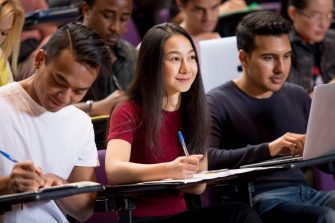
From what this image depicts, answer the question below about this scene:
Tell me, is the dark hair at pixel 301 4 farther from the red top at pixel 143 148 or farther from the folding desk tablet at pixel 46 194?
the folding desk tablet at pixel 46 194

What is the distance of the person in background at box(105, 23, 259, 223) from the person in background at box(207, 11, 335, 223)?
0.24 metres

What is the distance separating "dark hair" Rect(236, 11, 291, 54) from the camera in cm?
361

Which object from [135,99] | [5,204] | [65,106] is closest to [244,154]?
[135,99]

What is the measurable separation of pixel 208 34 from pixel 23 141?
209 centimetres

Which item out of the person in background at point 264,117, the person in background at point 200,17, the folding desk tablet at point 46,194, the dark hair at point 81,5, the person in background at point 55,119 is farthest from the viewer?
the person in background at point 200,17

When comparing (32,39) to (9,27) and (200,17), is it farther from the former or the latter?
(9,27)

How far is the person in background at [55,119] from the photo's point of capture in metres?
2.74

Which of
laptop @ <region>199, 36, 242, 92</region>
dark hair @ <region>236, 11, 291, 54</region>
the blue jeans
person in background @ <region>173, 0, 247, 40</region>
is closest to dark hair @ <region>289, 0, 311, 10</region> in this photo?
person in background @ <region>173, 0, 247, 40</region>

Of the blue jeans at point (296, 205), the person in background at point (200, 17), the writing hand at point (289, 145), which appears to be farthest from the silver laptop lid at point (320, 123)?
the person in background at point (200, 17)

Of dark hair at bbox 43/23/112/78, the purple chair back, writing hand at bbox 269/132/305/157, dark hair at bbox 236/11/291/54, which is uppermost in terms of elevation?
dark hair at bbox 43/23/112/78

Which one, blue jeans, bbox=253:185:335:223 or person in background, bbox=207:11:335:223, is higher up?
person in background, bbox=207:11:335:223

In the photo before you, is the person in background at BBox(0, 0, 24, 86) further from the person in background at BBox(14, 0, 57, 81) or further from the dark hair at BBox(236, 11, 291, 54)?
the dark hair at BBox(236, 11, 291, 54)

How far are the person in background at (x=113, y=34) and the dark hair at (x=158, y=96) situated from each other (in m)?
0.93

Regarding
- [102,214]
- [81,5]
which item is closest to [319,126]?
[102,214]
